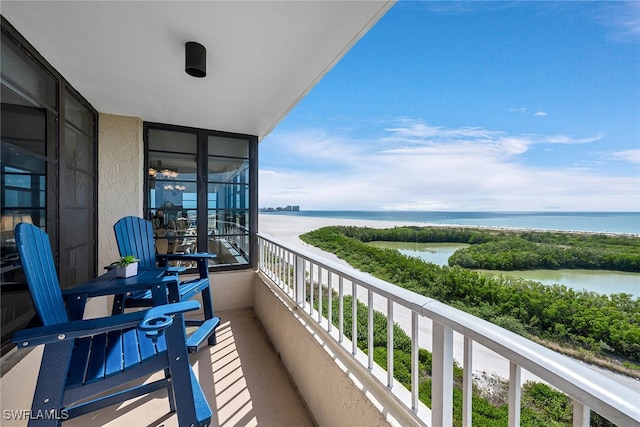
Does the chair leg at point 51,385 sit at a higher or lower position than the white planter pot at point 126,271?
lower

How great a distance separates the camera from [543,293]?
7.66 meters

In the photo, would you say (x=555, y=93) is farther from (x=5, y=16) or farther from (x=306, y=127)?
(x=5, y=16)

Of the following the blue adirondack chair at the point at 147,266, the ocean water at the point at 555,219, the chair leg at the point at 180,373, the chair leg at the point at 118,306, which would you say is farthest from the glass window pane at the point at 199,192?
the ocean water at the point at 555,219

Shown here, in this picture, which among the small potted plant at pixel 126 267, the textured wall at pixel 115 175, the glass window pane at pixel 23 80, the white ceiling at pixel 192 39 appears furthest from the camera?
the textured wall at pixel 115 175

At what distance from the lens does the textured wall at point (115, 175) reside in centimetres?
290

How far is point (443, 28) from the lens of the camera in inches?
341

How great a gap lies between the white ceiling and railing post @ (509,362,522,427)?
160 centimetres

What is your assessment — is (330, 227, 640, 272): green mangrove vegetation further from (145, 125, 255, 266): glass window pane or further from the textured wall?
the textured wall

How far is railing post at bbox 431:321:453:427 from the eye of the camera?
923 mm

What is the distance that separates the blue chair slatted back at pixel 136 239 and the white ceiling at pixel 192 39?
116 cm

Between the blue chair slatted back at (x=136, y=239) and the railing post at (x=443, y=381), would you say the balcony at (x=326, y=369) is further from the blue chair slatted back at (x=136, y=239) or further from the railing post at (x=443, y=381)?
the blue chair slatted back at (x=136, y=239)

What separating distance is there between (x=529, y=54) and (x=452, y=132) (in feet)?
24.5

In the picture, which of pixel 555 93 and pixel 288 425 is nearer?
pixel 288 425

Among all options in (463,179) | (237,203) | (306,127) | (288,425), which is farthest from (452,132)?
(288,425)
